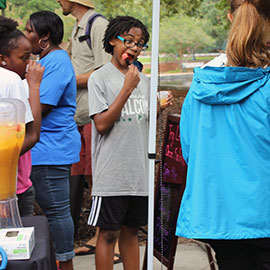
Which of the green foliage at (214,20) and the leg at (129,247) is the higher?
the green foliage at (214,20)

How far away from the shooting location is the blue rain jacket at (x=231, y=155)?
2.03 meters

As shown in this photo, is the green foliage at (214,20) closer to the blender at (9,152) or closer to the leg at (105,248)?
the leg at (105,248)

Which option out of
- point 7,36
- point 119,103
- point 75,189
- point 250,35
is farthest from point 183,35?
point 250,35

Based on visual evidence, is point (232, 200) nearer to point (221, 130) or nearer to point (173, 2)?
point (221, 130)

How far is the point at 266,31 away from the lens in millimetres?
2070

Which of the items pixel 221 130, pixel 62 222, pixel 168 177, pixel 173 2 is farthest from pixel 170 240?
pixel 173 2

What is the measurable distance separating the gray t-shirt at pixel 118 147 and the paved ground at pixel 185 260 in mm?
1192

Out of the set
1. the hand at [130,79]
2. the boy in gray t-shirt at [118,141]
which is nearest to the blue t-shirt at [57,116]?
the boy in gray t-shirt at [118,141]

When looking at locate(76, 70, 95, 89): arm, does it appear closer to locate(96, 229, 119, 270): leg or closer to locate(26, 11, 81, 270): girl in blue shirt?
locate(26, 11, 81, 270): girl in blue shirt

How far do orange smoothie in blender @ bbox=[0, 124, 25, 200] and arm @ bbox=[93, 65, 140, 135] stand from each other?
0.85 meters

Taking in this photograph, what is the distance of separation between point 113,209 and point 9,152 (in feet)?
3.54

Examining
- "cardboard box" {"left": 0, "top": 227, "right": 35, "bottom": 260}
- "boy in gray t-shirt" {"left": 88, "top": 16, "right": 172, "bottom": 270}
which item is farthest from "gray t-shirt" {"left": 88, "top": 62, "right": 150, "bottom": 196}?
"cardboard box" {"left": 0, "top": 227, "right": 35, "bottom": 260}

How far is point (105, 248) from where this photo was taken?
3.04m

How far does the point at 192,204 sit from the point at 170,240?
1.15 m
